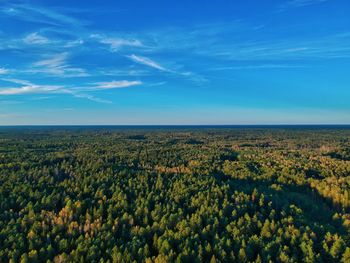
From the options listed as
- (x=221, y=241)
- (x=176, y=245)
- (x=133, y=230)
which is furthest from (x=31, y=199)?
(x=221, y=241)

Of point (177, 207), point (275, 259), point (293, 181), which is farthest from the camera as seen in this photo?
point (293, 181)

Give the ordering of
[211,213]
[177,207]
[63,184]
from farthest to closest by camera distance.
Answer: [63,184], [177,207], [211,213]

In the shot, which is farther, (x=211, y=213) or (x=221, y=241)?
(x=211, y=213)

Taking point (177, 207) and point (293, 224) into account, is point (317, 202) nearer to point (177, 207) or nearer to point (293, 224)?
point (293, 224)

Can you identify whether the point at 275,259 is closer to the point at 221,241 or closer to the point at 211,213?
the point at 221,241

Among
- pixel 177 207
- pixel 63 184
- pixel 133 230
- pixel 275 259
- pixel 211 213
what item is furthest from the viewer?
pixel 63 184

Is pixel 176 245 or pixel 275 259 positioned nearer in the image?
pixel 275 259

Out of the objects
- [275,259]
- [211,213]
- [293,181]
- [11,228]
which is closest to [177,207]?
[211,213]

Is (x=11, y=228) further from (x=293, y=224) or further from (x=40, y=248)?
(x=293, y=224)

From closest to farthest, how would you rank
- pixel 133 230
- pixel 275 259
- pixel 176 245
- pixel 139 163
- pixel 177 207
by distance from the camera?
pixel 275 259, pixel 176 245, pixel 133 230, pixel 177 207, pixel 139 163
